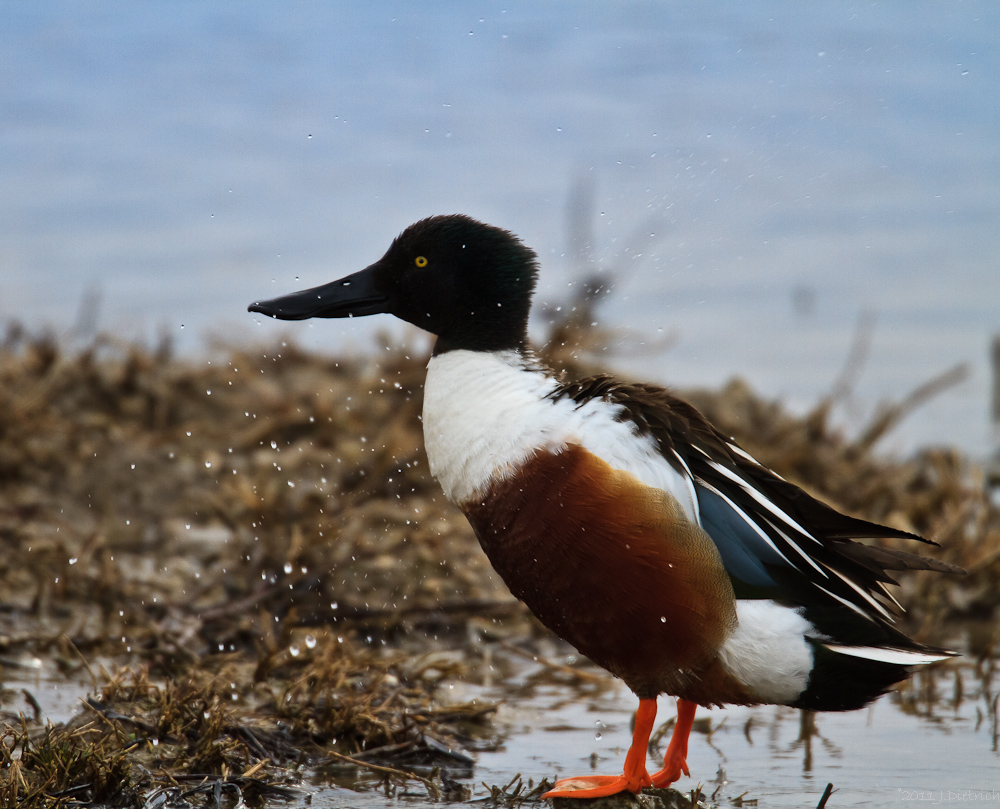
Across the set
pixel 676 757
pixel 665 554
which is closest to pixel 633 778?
pixel 676 757

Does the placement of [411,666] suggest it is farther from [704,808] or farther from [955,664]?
[955,664]

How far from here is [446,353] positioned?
147 inches

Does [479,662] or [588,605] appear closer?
[588,605]

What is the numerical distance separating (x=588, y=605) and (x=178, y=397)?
17.4 feet

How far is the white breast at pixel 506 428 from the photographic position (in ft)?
10.7

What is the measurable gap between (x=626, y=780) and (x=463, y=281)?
1627mm

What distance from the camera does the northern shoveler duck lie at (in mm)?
3188

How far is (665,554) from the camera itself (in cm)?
318

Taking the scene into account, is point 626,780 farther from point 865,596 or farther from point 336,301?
point 336,301

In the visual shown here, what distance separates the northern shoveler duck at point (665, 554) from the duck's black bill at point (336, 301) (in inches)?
26.4

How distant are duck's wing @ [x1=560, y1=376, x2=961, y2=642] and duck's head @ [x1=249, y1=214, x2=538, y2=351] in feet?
1.38

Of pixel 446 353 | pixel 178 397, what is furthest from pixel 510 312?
pixel 178 397

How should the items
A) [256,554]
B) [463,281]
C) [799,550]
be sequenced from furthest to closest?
[256,554]
[463,281]
[799,550]

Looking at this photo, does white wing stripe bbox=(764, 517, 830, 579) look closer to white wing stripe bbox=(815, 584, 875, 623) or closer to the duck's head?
white wing stripe bbox=(815, 584, 875, 623)
